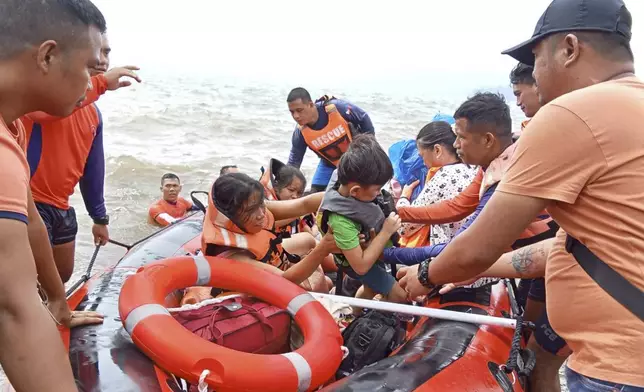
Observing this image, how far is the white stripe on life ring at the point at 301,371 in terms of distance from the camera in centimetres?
203

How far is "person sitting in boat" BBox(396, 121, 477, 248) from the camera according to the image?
3061 mm

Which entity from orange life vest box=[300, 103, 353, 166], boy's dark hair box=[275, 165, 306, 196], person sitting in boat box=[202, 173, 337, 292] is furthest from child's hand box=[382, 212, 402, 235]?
orange life vest box=[300, 103, 353, 166]

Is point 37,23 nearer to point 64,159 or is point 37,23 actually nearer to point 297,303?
point 297,303

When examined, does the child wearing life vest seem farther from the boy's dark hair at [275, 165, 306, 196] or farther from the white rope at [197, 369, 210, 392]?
the boy's dark hair at [275, 165, 306, 196]

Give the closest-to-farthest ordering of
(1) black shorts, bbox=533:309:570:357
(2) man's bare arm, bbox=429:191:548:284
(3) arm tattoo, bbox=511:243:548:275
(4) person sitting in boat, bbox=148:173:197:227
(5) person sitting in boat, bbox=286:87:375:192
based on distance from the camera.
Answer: (2) man's bare arm, bbox=429:191:548:284, (3) arm tattoo, bbox=511:243:548:275, (1) black shorts, bbox=533:309:570:357, (5) person sitting in boat, bbox=286:87:375:192, (4) person sitting in boat, bbox=148:173:197:227

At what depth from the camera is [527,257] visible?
2.21 meters

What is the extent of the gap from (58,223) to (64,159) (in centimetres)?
40

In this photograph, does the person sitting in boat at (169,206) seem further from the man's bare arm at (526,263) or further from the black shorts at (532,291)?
the man's bare arm at (526,263)

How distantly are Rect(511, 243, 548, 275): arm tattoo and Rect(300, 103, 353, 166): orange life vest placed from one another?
297 centimetres

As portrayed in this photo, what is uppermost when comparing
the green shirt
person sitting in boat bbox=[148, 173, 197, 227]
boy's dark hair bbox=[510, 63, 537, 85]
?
boy's dark hair bbox=[510, 63, 537, 85]

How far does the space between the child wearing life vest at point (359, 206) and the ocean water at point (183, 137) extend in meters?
3.51

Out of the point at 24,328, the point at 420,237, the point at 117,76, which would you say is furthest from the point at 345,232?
the point at 24,328

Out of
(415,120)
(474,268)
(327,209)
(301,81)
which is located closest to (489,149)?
(327,209)

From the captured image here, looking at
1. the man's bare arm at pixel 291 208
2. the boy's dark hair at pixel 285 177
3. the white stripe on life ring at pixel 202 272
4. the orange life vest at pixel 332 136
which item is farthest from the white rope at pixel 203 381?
the orange life vest at pixel 332 136
